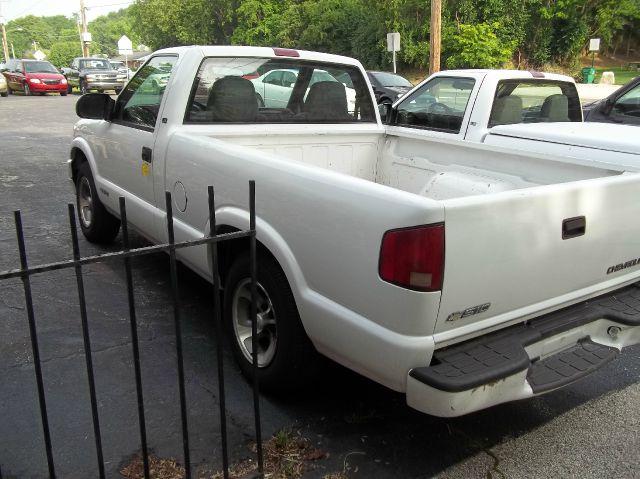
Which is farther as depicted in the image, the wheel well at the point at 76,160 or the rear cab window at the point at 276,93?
the wheel well at the point at 76,160

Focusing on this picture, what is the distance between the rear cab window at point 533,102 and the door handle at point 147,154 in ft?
11.4

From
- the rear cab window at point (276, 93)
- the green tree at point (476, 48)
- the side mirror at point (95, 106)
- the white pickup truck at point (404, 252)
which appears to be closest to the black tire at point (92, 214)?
the side mirror at point (95, 106)

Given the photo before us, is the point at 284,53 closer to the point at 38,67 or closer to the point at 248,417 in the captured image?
the point at 248,417

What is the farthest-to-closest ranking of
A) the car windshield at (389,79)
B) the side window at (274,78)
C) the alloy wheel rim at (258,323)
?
the car windshield at (389,79) → the side window at (274,78) → the alloy wheel rim at (258,323)

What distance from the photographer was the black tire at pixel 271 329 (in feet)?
9.94

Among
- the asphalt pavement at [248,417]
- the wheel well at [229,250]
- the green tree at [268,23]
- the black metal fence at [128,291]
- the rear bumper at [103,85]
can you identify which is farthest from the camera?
the green tree at [268,23]

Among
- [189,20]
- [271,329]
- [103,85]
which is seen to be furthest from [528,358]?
[189,20]

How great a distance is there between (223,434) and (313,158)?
103 inches

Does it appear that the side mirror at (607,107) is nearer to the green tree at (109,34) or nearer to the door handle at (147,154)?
the door handle at (147,154)

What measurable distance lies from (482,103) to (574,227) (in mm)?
3636

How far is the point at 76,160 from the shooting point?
5828mm

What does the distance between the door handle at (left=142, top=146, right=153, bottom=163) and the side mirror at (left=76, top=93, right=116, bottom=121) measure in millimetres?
851

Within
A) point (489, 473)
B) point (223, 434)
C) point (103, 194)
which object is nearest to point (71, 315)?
point (103, 194)

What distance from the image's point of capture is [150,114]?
4406 millimetres
